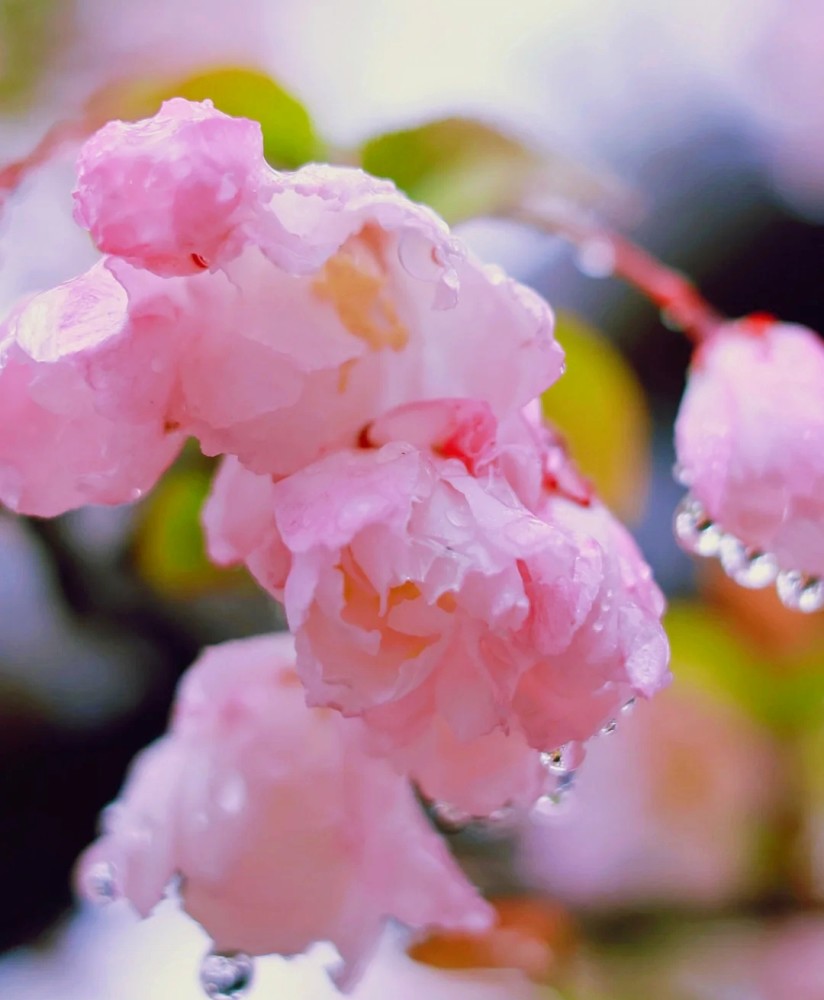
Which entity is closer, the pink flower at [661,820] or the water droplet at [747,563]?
the water droplet at [747,563]

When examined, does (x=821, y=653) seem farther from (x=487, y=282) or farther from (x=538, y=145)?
(x=487, y=282)

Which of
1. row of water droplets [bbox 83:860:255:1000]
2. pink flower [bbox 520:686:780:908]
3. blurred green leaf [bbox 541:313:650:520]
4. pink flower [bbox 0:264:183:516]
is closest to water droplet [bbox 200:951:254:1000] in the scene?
row of water droplets [bbox 83:860:255:1000]

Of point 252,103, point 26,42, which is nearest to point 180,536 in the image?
point 252,103

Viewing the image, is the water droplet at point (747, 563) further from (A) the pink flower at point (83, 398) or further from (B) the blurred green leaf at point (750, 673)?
(B) the blurred green leaf at point (750, 673)

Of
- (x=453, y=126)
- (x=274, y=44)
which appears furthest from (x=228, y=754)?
(x=274, y=44)

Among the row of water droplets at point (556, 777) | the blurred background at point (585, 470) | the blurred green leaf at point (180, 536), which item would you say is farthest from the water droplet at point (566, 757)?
the blurred green leaf at point (180, 536)

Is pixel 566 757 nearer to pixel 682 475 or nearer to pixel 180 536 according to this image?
pixel 682 475
